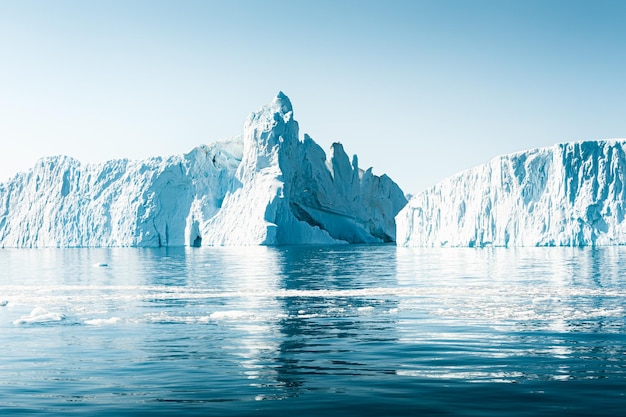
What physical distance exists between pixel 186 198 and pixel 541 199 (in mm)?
49494

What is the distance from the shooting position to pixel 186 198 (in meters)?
93.6

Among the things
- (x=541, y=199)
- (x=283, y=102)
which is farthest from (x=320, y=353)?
(x=283, y=102)

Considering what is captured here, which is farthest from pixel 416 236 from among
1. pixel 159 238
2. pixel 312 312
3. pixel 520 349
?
pixel 520 349

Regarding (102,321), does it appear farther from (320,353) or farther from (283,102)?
(283,102)

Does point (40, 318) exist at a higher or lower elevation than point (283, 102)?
lower

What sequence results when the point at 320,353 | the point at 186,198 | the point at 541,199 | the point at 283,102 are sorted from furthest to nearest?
the point at 283,102
the point at 186,198
the point at 541,199
the point at 320,353


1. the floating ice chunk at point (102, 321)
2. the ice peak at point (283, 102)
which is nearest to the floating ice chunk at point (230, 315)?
the floating ice chunk at point (102, 321)

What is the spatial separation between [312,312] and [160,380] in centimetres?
794

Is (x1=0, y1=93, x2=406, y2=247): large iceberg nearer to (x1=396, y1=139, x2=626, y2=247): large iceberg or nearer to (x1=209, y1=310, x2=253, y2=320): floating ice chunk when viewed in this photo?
(x1=396, y1=139, x2=626, y2=247): large iceberg

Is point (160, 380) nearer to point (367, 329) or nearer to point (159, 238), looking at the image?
point (367, 329)

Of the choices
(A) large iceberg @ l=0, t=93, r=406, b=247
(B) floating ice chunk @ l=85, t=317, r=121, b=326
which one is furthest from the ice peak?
(B) floating ice chunk @ l=85, t=317, r=121, b=326

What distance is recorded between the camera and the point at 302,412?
768 centimetres

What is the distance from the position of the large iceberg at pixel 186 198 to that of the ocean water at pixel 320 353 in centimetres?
Answer: 6525

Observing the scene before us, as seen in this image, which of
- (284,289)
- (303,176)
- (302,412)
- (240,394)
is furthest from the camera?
(303,176)
